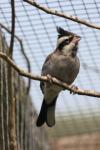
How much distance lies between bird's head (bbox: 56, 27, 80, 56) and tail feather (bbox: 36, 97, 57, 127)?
25 centimetres

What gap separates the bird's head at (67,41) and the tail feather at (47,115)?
0.25 meters

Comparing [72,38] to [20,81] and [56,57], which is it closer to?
[56,57]

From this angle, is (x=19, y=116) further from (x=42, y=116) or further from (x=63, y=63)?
(x=63, y=63)

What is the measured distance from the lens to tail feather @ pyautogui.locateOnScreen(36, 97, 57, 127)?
2457 millimetres

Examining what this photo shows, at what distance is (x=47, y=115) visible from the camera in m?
2.48

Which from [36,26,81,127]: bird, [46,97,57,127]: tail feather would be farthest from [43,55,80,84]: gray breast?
[46,97,57,127]: tail feather

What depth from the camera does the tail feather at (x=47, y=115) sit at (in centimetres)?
246

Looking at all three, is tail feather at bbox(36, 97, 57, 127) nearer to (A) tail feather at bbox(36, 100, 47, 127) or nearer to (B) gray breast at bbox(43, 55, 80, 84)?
(A) tail feather at bbox(36, 100, 47, 127)

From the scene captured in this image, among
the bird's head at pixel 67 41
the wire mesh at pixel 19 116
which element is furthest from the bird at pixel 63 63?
the wire mesh at pixel 19 116

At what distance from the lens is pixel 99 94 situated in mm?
1847

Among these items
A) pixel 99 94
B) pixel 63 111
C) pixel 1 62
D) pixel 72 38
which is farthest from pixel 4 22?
pixel 63 111

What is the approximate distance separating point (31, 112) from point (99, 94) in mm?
1217

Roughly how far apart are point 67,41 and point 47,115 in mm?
343

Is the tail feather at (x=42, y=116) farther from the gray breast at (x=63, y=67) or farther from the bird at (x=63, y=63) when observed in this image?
the gray breast at (x=63, y=67)
